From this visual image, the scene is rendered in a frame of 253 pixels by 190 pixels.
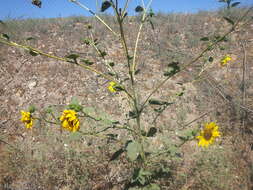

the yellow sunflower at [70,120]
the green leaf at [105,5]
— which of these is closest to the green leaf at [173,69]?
the green leaf at [105,5]

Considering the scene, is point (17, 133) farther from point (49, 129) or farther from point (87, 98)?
point (87, 98)

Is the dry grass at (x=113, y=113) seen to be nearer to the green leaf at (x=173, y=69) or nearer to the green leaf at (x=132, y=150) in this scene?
the green leaf at (x=132, y=150)

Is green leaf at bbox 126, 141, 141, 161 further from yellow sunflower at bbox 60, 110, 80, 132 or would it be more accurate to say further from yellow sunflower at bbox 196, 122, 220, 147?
yellow sunflower at bbox 196, 122, 220, 147

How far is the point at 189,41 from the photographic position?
6.17 m

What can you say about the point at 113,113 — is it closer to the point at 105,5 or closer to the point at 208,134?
the point at 208,134

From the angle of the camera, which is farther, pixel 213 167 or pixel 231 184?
pixel 213 167

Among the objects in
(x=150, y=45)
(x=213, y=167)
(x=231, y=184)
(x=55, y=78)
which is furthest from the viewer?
(x=150, y=45)

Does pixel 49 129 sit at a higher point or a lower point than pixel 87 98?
lower

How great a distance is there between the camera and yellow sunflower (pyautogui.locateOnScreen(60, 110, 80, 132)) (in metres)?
1.28

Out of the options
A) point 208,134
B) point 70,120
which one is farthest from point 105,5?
point 208,134

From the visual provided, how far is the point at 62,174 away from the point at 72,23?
599 centimetres

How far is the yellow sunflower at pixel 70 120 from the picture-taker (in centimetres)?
128

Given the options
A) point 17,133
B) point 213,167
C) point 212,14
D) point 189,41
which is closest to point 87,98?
point 17,133

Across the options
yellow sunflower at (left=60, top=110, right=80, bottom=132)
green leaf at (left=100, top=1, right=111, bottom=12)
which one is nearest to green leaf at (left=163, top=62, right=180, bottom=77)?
green leaf at (left=100, top=1, right=111, bottom=12)
